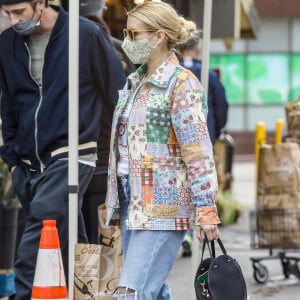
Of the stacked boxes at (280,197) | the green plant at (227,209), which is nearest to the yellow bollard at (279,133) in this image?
the stacked boxes at (280,197)

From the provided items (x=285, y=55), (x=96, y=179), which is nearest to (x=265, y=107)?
(x=285, y=55)

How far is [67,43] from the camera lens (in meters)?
6.34

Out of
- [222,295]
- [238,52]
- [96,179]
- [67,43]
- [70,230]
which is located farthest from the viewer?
[238,52]

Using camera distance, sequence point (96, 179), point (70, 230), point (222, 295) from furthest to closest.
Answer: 1. point (96, 179)
2. point (70, 230)
3. point (222, 295)

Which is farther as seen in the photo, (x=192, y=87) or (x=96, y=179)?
(x=96, y=179)

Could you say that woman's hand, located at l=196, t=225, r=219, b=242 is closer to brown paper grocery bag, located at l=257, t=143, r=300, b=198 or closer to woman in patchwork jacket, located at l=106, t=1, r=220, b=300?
woman in patchwork jacket, located at l=106, t=1, r=220, b=300

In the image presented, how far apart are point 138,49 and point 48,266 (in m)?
1.22

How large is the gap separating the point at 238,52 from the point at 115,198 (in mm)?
31085

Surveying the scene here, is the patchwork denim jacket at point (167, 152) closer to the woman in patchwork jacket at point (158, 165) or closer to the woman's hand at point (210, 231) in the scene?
the woman in patchwork jacket at point (158, 165)

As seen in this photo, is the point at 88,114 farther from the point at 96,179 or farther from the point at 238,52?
the point at 238,52

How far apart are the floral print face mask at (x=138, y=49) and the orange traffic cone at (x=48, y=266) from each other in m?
0.97

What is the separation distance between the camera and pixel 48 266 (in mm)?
5707

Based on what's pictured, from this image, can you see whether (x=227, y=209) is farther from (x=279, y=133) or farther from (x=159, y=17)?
(x=159, y=17)

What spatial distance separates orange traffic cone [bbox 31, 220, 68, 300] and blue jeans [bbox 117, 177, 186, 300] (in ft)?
1.78
